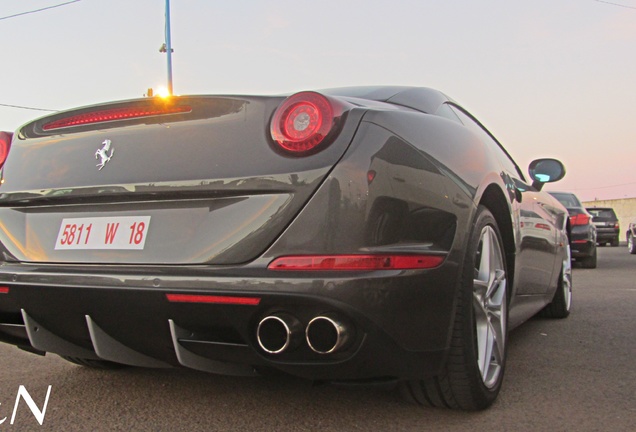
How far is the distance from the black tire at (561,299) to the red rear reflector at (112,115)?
11.0 ft

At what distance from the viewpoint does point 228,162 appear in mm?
2053

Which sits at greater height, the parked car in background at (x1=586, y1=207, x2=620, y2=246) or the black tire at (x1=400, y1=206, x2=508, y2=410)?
the black tire at (x1=400, y1=206, x2=508, y2=410)

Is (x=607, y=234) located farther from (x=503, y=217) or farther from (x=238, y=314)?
(x=238, y=314)

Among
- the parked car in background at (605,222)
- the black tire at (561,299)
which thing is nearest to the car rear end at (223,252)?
the black tire at (561,299)

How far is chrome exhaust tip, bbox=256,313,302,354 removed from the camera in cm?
190

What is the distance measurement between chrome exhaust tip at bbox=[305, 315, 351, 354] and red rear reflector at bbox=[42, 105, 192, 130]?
0.86m

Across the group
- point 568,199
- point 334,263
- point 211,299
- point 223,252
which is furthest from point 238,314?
point 568,199

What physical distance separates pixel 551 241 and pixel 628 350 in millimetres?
819

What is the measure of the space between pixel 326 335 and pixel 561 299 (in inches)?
131

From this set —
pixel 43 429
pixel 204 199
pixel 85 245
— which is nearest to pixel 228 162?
pixel 204 199

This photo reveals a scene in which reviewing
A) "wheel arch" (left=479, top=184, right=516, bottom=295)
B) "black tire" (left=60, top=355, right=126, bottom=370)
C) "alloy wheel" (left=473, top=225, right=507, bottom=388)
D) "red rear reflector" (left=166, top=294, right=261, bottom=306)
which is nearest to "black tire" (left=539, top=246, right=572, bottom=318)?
"wheel arch" (left=479, top=184, right=516, bottom=295)

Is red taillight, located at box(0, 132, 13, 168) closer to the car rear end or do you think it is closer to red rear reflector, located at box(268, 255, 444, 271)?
the car rear end

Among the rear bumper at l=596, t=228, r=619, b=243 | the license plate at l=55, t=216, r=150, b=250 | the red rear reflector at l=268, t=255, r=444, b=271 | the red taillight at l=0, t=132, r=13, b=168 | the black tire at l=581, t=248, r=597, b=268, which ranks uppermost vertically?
the red taillight at l=0, t=132, r=13, b=168

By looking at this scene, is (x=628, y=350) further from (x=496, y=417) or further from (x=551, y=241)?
(x=496, y=417)
